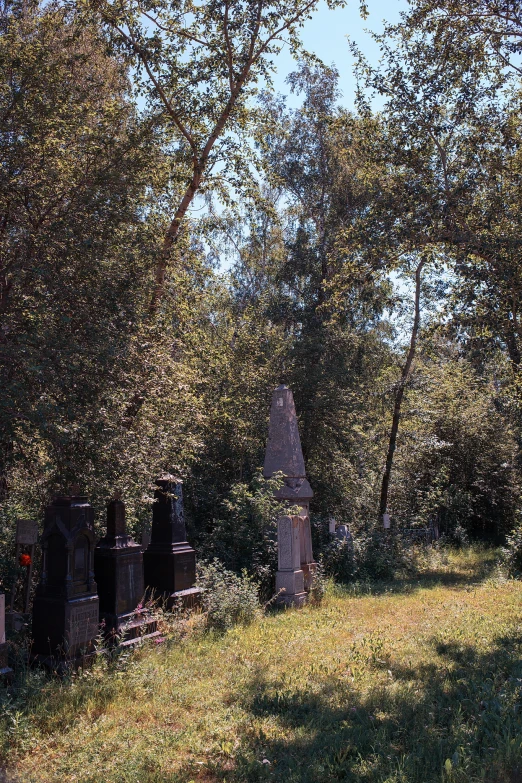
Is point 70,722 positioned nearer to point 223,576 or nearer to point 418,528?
point 223,576

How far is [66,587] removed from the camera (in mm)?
6676

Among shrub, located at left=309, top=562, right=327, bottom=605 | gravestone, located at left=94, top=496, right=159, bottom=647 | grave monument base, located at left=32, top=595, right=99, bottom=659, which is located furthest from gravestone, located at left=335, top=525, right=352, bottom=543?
grave monument base, located at left=32, top=595, right=99, bottom=659

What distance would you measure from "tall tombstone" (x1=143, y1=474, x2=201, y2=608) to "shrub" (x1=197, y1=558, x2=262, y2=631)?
1.07 feet

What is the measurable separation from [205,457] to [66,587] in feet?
25.4

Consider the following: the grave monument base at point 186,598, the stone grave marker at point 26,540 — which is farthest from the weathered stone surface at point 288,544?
the stone grave marker at point 26,540

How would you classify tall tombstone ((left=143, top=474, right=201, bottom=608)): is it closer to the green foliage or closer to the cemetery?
the cemetery

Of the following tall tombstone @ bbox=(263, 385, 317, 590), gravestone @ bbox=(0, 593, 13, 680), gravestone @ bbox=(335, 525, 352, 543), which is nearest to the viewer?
gravestone @ bbox=(0, 593, 13, 680)

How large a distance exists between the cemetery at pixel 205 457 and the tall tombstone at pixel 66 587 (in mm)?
28

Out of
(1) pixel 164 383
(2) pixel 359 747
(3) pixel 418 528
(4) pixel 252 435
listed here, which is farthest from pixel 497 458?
(2) pixel 359 747

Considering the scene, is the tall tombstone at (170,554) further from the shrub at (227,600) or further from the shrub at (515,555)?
the shrub at (515,555)

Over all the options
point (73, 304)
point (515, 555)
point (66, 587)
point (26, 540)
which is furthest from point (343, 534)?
point (73, 304)

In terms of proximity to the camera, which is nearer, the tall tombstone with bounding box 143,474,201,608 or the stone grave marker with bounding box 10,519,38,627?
the stone grave marker with bounding box 10,519,38,627

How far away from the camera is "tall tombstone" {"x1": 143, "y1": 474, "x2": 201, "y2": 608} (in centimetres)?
895

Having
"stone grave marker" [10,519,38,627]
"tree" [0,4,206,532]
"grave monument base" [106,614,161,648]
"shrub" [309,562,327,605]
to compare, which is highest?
"tree" [0,4,206,532]
